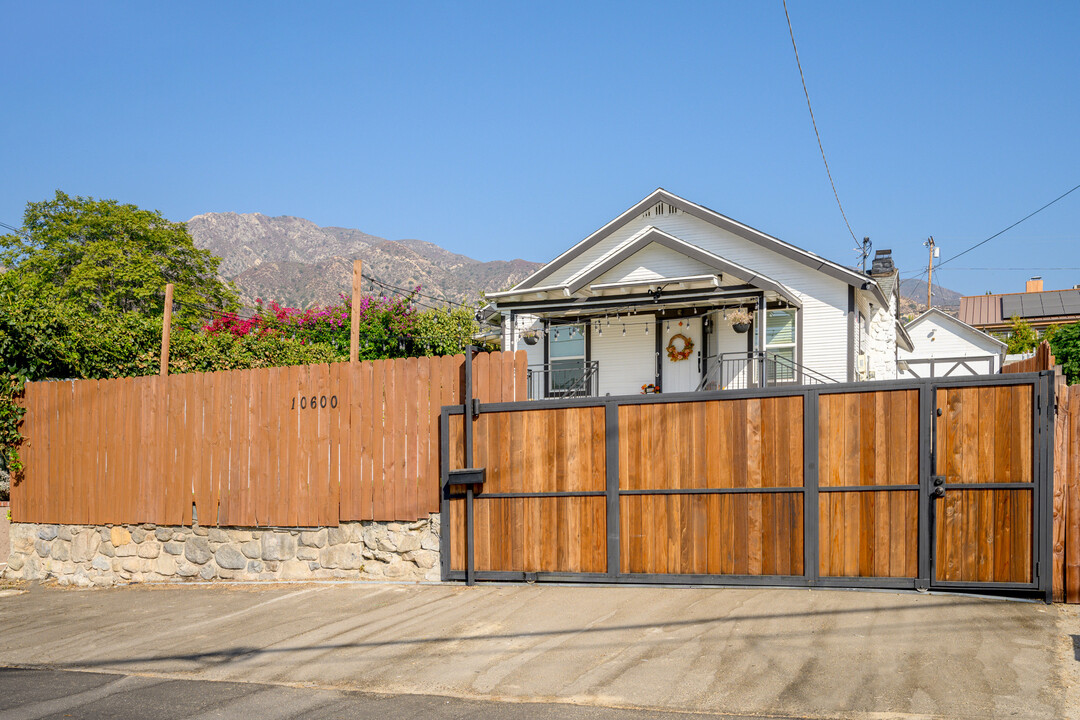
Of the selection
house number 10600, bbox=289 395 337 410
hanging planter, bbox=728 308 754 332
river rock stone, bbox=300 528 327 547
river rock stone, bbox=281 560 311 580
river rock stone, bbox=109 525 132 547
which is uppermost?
hanging planter, bbox=728 308 754 332

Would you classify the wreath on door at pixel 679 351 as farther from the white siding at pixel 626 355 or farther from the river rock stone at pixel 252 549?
the river rock stone at pixel 252 549

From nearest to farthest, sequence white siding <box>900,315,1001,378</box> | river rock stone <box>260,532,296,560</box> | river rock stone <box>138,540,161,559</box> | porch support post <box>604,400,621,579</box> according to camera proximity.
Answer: porch support post <box>604,400,621,579</box> → river rock stone <box>260,532,296,560</box> → river rock stone <box>138,540,161,559</box> → white siding <box>900,315,1001,378</box>

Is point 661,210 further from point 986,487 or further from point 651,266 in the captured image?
point 986,487

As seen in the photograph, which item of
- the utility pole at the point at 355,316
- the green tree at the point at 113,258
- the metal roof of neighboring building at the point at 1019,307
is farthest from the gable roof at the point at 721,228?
the metal roof of neighboring building at the point at 1019,307

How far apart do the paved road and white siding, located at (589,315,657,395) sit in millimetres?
12047

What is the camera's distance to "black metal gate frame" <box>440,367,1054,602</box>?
6242 mm

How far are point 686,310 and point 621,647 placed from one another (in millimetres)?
11374

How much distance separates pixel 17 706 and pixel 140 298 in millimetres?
32505

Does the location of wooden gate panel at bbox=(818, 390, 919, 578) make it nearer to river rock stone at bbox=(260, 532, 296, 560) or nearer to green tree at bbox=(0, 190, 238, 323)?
river rock stone at bbox=(260, 532, 296, 560)

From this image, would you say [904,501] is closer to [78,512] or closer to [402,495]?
[402,495]

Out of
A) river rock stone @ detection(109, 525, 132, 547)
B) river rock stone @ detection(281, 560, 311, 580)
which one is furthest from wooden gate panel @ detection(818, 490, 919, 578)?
river rock stone @ detection(109, 525, 132, 547)

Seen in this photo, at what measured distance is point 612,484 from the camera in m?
7.62

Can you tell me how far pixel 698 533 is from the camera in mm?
7312

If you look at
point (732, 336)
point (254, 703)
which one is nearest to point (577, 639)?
point (254, 703)
